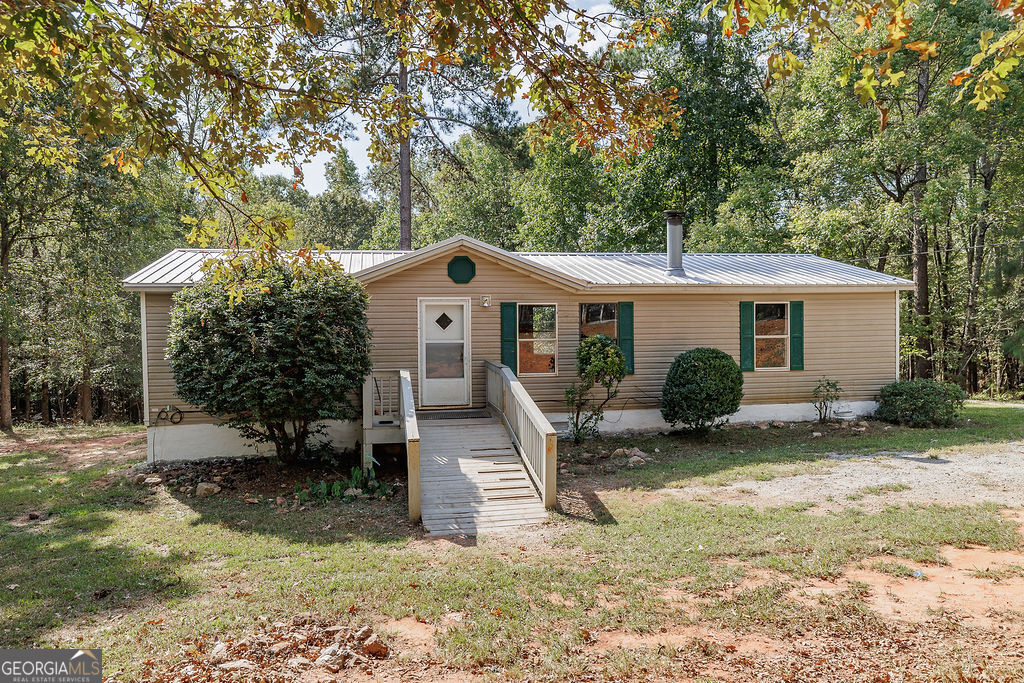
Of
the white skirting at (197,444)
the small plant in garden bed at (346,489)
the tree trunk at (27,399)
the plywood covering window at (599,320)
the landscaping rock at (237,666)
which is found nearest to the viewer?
the landscaping rock at (237,666)

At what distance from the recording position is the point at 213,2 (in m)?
4.80

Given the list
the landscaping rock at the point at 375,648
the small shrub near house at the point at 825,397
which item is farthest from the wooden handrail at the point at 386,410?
the small shrub near house at the point at 825,397

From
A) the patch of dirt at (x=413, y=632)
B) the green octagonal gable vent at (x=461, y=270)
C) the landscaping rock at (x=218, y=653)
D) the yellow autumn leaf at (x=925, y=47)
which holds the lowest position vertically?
the patch of dirt at (x=413, y=632)

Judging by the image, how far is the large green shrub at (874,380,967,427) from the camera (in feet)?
38.9

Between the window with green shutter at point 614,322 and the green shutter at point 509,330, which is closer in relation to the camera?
the green shutter at point 509,330

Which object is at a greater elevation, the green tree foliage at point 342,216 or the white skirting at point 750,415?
the green tree foliage at point 342,216

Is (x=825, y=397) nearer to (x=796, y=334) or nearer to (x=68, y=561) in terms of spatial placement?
(x=796, y=334)

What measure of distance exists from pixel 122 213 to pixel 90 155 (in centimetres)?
161

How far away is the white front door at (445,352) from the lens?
10539mm

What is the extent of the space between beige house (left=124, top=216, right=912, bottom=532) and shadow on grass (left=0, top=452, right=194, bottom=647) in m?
1.73

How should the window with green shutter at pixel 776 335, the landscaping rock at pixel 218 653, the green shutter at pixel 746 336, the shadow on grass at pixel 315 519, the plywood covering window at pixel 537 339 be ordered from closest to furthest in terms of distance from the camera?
the landscaping rock at pixel 218 653
the shadow on grass at pixel 315 519
the plywood covering window at pixel 537 339
the green shutter at pixel 746 336
the window with green shutter at pixel 776 335

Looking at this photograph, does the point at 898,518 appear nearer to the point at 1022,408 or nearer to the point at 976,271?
the point at 1022,408

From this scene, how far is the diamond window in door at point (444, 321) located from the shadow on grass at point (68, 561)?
498 cm

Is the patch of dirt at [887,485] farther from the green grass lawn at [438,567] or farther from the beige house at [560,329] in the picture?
the beige house at [560,329]
